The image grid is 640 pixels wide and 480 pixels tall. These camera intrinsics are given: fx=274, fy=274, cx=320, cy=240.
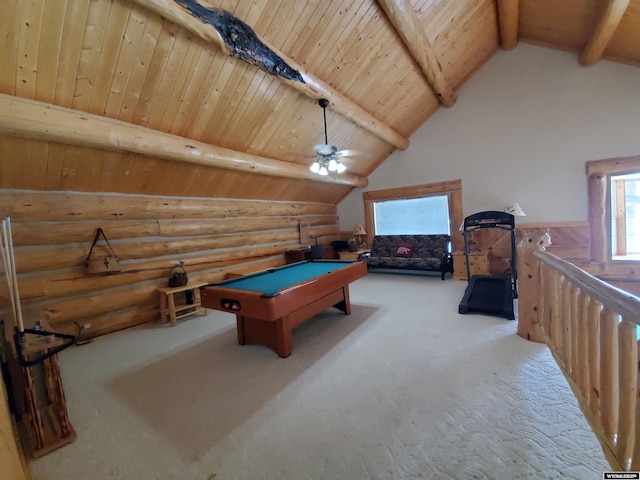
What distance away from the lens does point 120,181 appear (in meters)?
3.53

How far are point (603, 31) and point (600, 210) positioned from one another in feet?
9.09

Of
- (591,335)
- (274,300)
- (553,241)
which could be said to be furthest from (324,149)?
(553,241)

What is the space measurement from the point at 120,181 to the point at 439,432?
4.26m

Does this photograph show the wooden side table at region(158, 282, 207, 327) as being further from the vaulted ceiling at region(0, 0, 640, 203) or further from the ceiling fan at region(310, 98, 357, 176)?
the ceiling fan at region(310, 98, 357, 176)

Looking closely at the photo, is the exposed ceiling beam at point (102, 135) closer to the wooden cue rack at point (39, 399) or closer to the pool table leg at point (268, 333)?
the wooden cue rack at point (39, 399)

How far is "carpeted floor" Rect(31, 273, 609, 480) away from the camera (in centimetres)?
150

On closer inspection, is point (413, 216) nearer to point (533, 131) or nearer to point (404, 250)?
point (404, 250)

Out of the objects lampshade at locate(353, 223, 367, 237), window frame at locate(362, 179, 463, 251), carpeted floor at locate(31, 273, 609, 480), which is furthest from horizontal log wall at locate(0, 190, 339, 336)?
window frame at locate(362, 179, 463, 251)

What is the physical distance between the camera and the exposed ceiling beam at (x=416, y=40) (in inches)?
128

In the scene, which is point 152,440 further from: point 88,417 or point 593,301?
point 593,301

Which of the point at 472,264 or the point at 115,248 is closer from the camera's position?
the point at 115,248

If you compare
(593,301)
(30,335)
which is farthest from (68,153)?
(593,301)

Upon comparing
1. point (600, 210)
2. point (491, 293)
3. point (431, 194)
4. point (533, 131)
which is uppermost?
point (533, 131)

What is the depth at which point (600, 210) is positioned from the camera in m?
4.80
